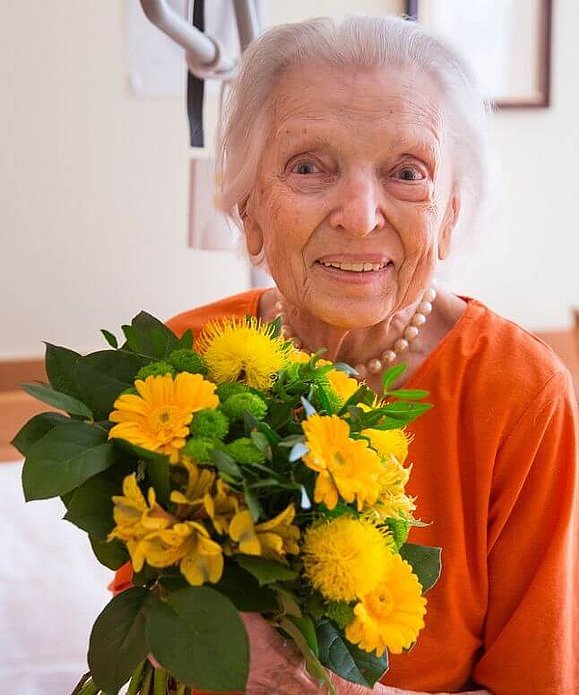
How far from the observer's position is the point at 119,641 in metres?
0.68

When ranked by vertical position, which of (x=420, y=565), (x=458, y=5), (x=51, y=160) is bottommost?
(x=420, y=565)

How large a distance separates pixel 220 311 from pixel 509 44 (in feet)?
4.64

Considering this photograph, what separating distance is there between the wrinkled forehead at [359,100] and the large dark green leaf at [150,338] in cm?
35

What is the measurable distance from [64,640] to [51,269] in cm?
104

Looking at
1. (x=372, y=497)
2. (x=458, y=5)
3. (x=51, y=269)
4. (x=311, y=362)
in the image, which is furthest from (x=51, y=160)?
(x=372, y=497)

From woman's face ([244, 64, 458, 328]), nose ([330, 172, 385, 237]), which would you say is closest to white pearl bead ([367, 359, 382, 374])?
woman's face ([244, 64, 458, 328])

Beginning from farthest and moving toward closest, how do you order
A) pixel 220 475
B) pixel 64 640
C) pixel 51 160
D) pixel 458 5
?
pixel 458 5 → pixel 51 160 → pixel 64 640 → pixel 220 475

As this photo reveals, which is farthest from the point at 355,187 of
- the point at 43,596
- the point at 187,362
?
the point at 43,596

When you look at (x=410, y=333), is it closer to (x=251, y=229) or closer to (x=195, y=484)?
(x=251, y=229)

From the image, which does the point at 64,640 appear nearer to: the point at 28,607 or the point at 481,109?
the point at 28,607

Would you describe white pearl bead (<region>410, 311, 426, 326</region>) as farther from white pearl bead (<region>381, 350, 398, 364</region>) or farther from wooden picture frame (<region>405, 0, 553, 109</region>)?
wooden picture frame (<region>405, 0, 553, 109</region>)

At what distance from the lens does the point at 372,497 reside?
0.64 meters

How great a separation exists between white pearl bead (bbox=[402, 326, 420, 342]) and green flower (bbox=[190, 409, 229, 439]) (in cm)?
56

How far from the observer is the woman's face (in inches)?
38.9
